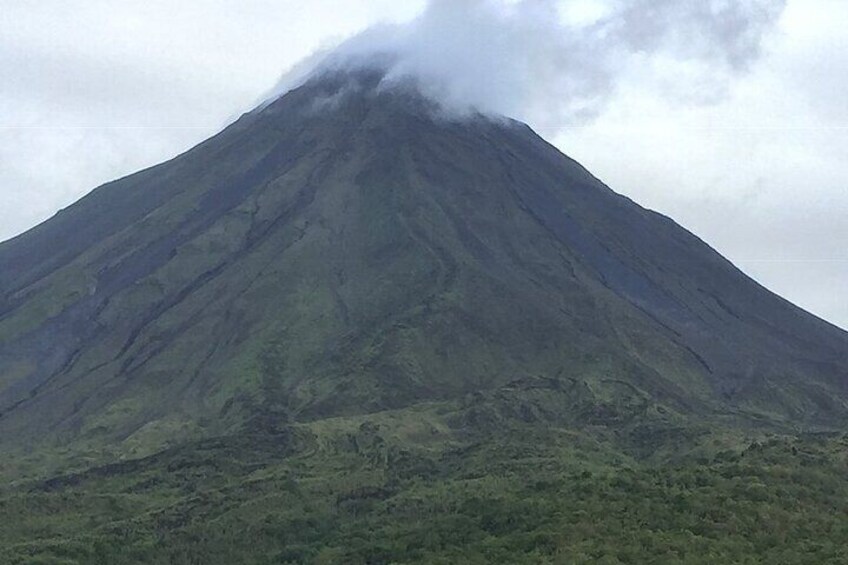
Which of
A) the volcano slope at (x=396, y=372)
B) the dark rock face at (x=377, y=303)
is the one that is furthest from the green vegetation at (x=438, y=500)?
the dark rock face at (x=377, y=303)

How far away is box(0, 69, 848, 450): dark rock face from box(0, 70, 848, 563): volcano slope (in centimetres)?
40

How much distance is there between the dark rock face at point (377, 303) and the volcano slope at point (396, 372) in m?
0.40

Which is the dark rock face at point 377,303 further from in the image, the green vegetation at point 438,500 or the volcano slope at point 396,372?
the green vegetation at point 438,500

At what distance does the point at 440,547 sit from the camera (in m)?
79.8

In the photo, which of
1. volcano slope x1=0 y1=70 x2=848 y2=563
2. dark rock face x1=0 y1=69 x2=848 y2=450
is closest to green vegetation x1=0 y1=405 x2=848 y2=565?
volcano slope x1=0 y1=70 x2=848 y2=563

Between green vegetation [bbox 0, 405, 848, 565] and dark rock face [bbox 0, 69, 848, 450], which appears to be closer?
green vegetation [bbox 0, 405, 848, 565]

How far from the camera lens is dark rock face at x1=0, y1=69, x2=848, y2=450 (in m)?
143

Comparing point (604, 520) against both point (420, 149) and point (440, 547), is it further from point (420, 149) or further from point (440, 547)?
point (420, 149)

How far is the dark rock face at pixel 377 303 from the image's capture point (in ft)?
470

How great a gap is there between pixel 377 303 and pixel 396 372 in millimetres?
17685

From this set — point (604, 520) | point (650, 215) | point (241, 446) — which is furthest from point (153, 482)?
point (650, 215)

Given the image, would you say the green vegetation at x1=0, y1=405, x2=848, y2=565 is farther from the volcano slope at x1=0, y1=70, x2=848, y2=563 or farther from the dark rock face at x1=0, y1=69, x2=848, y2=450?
the dark rock face at x1=0, y1=69, x2=848, y2=450

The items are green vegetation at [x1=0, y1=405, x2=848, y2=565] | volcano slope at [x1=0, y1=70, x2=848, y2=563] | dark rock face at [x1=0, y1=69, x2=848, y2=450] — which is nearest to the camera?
green vegetation at [x1=0, y1=405, x2=848, y2=565]

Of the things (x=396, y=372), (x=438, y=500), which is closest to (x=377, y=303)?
(x=396, y=372)
